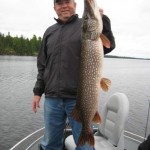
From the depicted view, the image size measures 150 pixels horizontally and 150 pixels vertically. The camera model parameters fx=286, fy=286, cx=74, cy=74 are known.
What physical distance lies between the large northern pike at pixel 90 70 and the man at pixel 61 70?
0.37m

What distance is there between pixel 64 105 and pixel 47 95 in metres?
0.30

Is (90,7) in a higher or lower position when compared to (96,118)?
higher

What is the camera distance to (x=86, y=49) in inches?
115

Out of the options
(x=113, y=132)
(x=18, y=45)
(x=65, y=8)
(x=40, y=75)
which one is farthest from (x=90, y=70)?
(x=18, y=45)

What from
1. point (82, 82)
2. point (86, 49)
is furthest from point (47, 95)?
point (86, 49)

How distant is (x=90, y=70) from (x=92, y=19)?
53 cm

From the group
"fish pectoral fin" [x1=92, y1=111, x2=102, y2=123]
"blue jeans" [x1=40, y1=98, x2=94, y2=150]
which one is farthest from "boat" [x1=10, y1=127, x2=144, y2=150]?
"fish pectoral fin" [x1=92, y1=111, x2=102, y2=123]

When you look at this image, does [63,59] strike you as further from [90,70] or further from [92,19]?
[92,19]

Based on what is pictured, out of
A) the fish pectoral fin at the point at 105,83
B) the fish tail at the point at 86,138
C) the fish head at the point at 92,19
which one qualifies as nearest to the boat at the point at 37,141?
the fish tail at the point at 86,138

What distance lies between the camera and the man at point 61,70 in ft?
11.4

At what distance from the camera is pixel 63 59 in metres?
3.52

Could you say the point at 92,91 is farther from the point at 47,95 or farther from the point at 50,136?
the point at 50,136

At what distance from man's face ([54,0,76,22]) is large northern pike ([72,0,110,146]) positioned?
77cm

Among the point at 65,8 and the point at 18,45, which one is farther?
the point at 18,45
